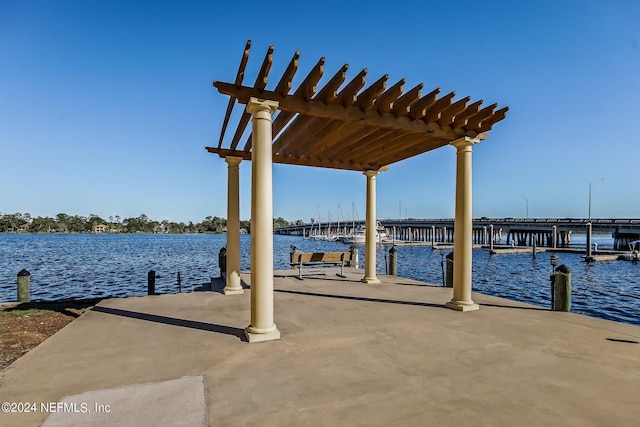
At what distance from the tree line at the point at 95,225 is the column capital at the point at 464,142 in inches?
6878

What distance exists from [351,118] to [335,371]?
13.4 ft

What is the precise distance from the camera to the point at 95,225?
585 ft

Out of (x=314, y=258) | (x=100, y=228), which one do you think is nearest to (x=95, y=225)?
(x=100, y=228)

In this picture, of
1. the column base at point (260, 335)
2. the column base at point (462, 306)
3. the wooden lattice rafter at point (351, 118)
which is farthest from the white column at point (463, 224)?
the column base at point (260, 335)

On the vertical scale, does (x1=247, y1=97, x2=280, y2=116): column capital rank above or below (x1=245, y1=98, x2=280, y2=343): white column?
above

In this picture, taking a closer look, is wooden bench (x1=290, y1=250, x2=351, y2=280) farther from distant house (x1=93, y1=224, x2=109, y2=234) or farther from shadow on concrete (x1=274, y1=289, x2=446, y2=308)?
distant house (x1=93, y1=224, x2=109, y2=234)

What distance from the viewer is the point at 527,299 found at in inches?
720

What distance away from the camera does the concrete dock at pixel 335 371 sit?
3.03 meters

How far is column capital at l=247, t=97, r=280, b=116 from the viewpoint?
17.0 ft

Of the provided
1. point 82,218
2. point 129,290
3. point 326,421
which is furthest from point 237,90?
point 82,218

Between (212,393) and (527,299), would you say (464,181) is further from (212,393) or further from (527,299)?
(527,299)

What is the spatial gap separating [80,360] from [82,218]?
216587mm

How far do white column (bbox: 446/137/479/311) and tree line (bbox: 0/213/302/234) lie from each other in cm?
17463

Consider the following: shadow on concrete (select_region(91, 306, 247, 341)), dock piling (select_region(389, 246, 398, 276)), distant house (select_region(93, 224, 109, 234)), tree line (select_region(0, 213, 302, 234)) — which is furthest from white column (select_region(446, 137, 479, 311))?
distant house (select_region(93, 224, 109, 234))
